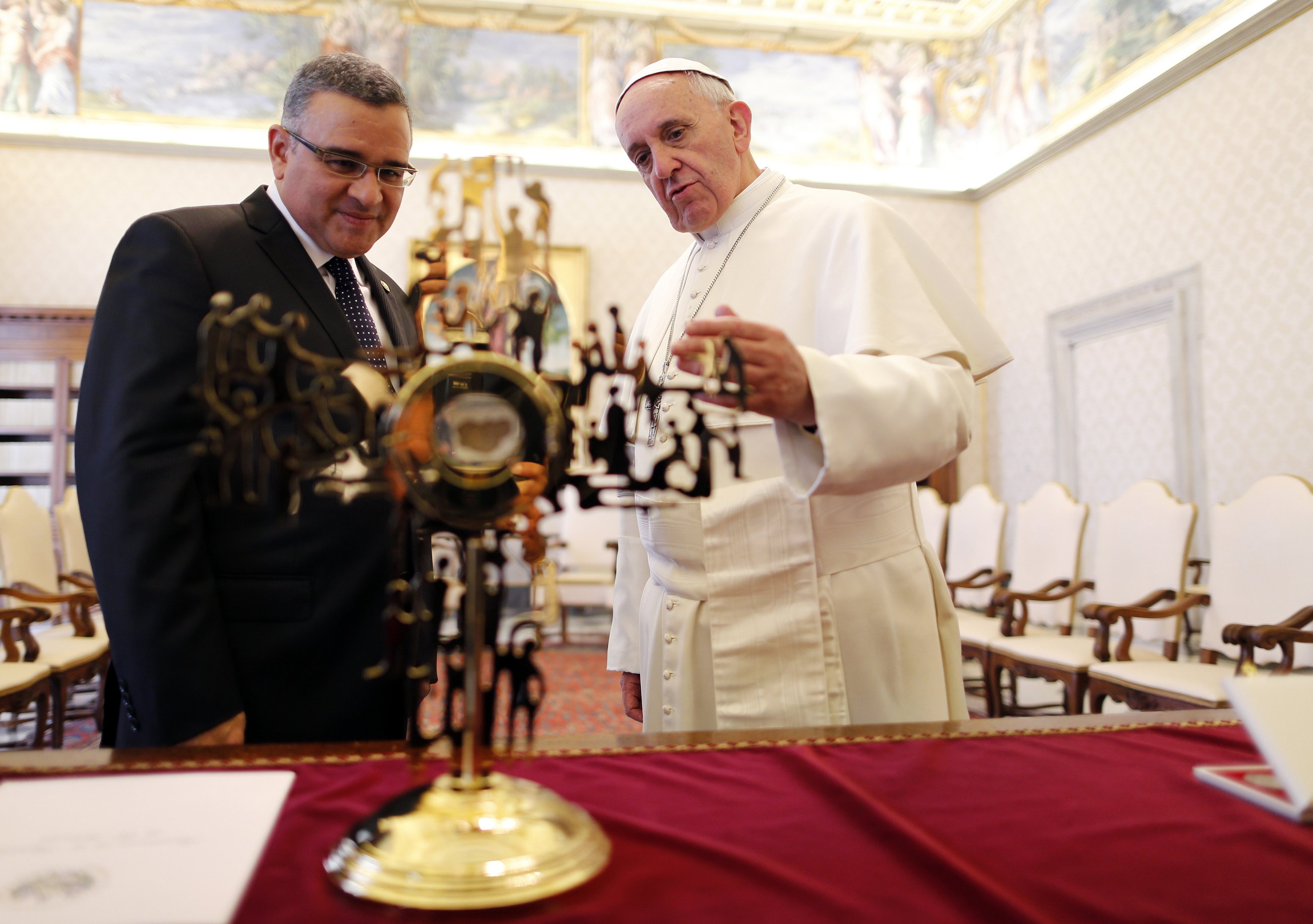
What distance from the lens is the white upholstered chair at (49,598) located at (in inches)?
159

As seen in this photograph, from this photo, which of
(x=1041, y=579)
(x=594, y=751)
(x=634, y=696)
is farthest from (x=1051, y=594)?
(x=594, y=751)

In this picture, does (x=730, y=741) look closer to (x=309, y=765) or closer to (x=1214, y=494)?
(x=309, y=765)

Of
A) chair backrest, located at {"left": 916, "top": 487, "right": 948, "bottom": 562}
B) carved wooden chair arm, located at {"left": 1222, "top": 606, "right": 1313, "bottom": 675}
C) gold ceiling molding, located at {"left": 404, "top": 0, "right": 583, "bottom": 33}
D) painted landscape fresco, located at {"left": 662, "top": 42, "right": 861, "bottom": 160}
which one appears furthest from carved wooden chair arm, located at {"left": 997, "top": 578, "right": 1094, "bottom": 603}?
gold ceiling molding, located at {"left": 404, "top": 0, "right": 583, "bottom": 33}

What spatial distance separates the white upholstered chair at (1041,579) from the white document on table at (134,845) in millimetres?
4270

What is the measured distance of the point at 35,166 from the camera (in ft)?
28.0

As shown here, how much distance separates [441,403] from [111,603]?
102cm

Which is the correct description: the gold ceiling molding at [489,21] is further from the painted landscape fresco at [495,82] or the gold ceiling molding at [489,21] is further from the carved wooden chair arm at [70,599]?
the carved wooden chair arm at [70,599]

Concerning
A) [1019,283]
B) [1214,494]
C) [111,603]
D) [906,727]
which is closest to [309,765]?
[111,603]

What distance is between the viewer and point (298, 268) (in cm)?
171

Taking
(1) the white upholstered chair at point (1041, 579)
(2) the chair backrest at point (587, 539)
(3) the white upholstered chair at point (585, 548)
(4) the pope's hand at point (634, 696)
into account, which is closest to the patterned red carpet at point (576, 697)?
(3) the white upholstered chair at point (585, 548)

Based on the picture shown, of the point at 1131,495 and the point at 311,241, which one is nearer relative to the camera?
the point at 311,241

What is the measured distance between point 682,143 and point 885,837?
1.46 m

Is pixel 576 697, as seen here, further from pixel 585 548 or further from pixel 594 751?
pixel 594 751

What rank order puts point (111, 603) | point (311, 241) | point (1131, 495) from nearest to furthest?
Answer: point (111, 603) < point (311, 241) < point (1131, 495)
